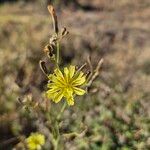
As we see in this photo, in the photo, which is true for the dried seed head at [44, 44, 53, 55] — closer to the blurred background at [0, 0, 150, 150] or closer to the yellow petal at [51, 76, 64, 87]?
the yellow petal at [51, 76, 64, 87]

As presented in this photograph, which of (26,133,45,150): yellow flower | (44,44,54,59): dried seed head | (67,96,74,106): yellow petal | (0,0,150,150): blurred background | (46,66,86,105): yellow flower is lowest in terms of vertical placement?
(26,133,45,150): yellow flower

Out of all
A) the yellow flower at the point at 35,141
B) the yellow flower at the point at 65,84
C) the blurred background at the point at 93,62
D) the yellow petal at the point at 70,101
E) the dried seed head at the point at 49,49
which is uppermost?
the dried seed head at the point at 49,49

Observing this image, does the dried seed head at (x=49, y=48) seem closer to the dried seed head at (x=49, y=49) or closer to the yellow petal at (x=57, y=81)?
the dried seed head at (x=49, y=49)

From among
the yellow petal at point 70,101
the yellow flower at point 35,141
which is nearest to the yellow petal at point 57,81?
the yellow petal at point 70,101

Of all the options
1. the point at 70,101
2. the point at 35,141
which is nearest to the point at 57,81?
the point at 70,101

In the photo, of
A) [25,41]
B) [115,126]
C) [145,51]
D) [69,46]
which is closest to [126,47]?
[145,51]

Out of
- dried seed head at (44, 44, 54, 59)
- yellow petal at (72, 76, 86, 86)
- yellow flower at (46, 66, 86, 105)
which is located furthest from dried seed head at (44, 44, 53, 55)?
yellow petal at (72, 76, 86, 86)

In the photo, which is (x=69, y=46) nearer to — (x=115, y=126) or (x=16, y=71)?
(x=16, y=71)
